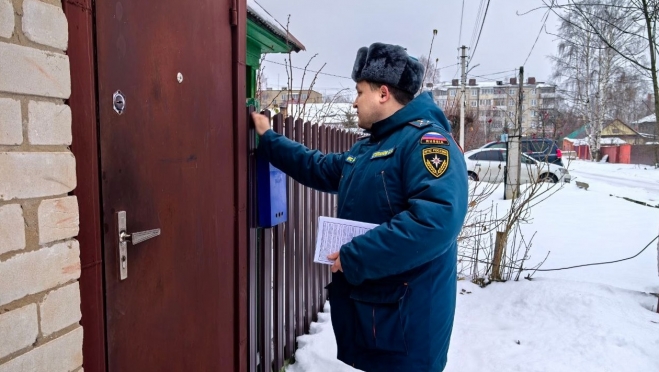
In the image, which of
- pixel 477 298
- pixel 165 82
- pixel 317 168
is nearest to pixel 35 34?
pixel 165 82

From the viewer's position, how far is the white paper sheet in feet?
5.65

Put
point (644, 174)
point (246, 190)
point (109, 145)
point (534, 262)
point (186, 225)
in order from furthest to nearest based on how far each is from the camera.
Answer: point (644, 174)
point (534, 262)
point (246, 190)
point (186, 225)
point (109, 145)

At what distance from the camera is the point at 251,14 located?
2.50m

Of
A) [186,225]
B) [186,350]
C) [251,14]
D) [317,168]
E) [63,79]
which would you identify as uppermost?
[251,14]

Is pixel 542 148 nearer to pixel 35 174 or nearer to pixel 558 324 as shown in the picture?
pixel 558 324

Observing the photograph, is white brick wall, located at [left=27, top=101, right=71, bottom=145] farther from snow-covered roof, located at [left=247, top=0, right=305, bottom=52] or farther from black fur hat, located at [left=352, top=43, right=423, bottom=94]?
snow-covered roof, located at [left=247, top=0, right=305, bottom=52]

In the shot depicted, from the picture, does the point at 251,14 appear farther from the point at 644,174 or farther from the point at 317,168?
the point at 644,174

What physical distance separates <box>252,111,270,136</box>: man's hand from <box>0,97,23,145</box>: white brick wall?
1.22 metres

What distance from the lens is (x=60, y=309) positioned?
1062 millimetres

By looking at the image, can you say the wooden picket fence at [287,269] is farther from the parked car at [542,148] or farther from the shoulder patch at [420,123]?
the parked car at [542,148]

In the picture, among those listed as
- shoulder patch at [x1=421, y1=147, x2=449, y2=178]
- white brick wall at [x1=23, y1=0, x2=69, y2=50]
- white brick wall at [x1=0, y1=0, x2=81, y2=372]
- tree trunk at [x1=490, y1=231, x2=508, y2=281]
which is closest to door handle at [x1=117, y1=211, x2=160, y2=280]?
white brick wall at [x1=0, y1=0, x2=81, y2=372]

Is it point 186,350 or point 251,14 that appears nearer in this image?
point 186,350

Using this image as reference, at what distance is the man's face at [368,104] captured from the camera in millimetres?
1822

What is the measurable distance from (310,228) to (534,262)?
10.9 feet
